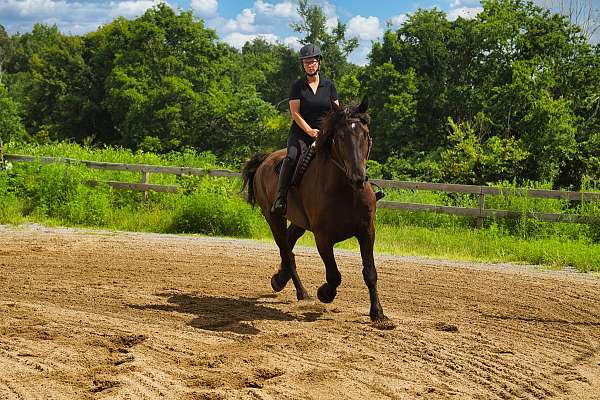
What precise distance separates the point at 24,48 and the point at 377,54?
68.1 metres

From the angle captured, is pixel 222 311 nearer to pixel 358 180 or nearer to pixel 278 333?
pixel 278 333

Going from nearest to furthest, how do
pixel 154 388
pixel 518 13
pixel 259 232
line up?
1. pixel 154 388
2. pixel 259 232
3. pixel 518 13

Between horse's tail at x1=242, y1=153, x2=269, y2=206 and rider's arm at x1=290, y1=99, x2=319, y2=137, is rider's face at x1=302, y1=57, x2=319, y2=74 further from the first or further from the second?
horse's tail at x1=242, y1=153, x2=269, y2=206

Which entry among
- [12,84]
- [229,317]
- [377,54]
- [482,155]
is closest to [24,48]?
[12,84]

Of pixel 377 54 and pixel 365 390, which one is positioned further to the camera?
pixel 377 54

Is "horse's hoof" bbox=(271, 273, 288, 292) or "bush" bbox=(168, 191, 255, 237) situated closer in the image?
"horse's hoof" bbox=(271, 273, 288, 292)

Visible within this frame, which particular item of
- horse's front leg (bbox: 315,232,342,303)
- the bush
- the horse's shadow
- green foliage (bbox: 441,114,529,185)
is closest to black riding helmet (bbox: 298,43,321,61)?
horse's front leg (bbox: 315,232,342,303)

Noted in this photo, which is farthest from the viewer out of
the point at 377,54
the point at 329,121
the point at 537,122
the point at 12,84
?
the point at 12,84

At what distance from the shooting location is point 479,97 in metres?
37.0

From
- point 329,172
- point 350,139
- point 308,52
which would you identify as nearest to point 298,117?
point 308,52

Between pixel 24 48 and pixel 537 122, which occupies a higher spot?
pixel 24 48

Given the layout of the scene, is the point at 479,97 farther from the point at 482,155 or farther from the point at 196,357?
the point at 196,357

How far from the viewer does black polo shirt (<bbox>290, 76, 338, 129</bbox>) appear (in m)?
8.62

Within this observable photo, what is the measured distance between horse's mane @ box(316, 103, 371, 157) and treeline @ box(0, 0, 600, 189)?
1081cm
